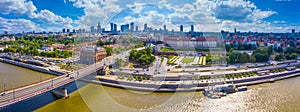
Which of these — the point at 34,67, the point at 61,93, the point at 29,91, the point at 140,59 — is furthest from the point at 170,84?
the point at 34,67

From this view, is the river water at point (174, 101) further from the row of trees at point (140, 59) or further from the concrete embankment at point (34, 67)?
the concrete embankment at point (34, 67)

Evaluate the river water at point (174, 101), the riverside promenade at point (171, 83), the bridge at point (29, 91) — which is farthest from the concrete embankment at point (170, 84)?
A: the bridge at point (29, 91)

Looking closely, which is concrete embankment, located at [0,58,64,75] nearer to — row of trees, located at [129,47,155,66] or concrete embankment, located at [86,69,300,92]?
concrete embankment, located at [86,69,300,92]

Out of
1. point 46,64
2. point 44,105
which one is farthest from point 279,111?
point 46,64

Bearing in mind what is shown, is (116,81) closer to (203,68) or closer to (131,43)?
(203,68)

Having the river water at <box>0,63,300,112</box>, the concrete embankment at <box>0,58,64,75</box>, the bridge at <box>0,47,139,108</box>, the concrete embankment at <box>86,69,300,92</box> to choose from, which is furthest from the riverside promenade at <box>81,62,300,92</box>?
the concrete embankment at <box>0,58,64,75</box>

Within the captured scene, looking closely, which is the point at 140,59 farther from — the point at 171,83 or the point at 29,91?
the point at 29,91

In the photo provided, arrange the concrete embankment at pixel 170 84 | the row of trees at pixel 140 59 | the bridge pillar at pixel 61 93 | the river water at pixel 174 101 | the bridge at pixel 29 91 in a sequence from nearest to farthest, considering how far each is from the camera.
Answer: the bridge at pixel 29 91 → the river water at pixel 174 101 → the bridge pillar at pixel 61 93 → the concrete embankment at pixel 170 84 → the row of trees at pixel 140 59

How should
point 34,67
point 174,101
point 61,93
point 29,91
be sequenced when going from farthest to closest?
point 34,67 → point 61,93 → point 174,101 → point 29,91
